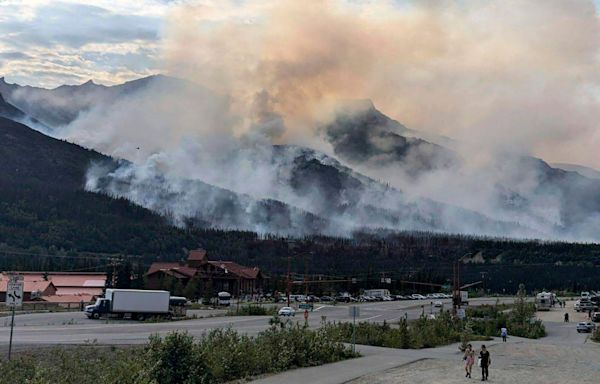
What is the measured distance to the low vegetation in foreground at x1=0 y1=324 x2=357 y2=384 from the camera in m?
27.3

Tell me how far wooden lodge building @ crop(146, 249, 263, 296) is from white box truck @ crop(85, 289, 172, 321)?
127ft

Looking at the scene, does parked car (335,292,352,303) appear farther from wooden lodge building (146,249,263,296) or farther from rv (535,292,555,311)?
rv (535,292,555,311)

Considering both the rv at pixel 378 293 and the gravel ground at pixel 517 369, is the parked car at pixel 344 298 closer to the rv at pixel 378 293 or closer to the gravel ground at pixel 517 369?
the rv at pixel 378 293

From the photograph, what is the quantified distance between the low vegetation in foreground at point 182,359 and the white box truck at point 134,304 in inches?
1370

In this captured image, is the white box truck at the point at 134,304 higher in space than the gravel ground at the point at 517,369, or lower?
higher

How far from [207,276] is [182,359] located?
10021 cm

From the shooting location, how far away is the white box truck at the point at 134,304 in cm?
7375

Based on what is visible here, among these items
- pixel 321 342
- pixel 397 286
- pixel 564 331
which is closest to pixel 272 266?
pixel 397 286

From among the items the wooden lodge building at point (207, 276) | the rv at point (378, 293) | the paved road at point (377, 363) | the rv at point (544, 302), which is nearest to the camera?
the paved road at point (377, 363)

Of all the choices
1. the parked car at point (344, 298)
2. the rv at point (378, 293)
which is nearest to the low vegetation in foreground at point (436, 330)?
the parked car at point (344, 298)

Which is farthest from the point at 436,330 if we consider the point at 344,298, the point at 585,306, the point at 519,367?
the point at 344,298

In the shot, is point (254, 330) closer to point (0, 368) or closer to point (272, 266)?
point (0, 368)

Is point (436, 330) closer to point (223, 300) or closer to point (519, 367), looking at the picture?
point (519, 367)

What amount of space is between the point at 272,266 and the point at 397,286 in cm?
4310
